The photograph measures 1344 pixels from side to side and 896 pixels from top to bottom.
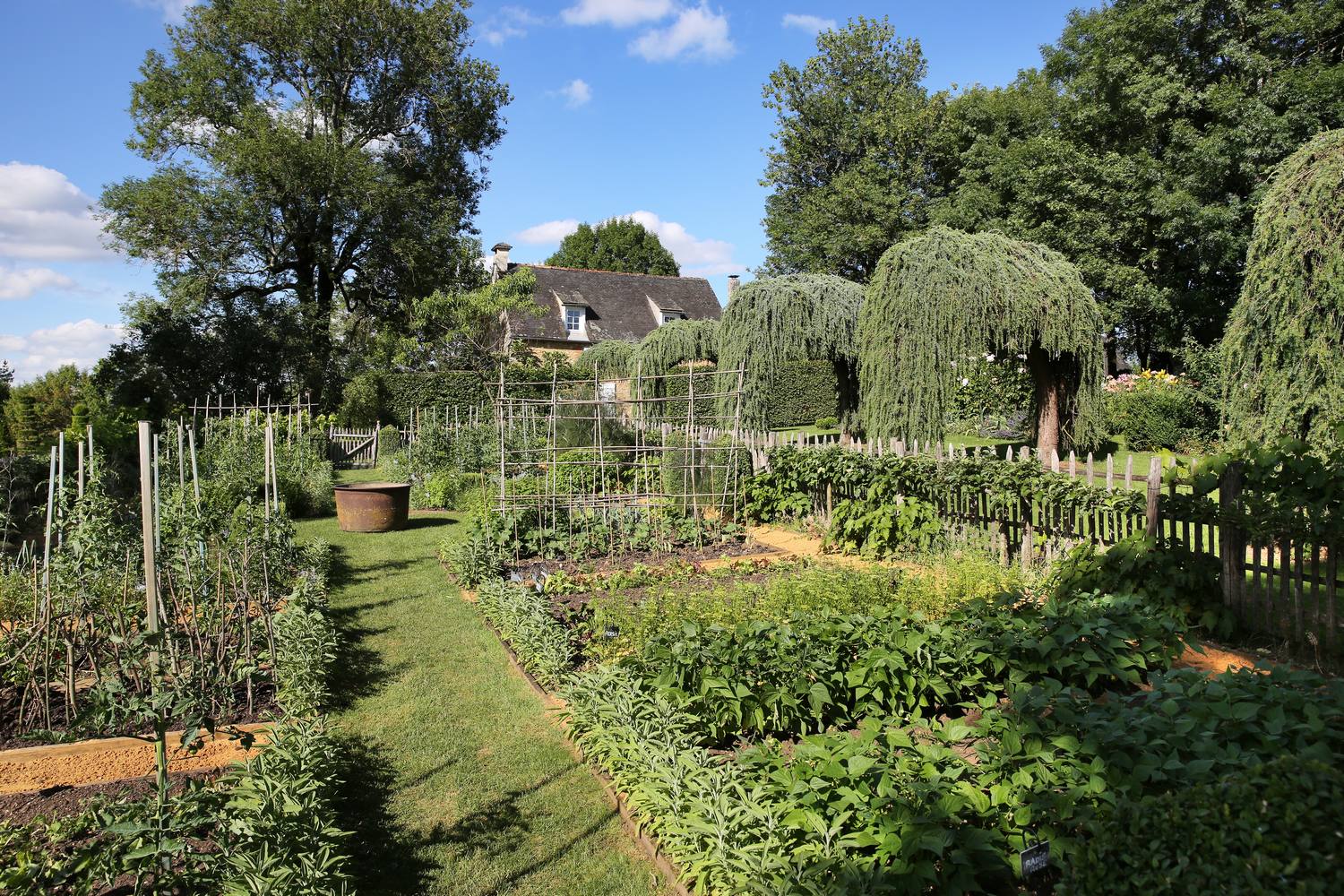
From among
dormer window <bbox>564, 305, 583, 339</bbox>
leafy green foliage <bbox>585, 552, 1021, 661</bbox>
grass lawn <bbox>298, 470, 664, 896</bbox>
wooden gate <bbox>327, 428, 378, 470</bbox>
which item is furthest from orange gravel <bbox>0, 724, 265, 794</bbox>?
dormer window <bbox>564, 305, 583, 339</bbox>

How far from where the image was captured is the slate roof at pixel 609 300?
116 feet

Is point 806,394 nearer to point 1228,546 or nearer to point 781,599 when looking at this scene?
point 1228,546

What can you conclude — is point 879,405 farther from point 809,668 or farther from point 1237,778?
point 1237,778

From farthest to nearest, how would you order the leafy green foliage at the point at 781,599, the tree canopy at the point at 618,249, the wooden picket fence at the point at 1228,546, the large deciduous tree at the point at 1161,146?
the tree canopy at the point at 618,249
the large deciduous tree at the point at 1161,146
the leafy green foliage at the point at 781,599
the wooden picket fence at the point at 1228,546

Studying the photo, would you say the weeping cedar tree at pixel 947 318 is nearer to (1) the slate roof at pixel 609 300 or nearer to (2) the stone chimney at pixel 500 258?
(1) the slate roof at pixel 609 300

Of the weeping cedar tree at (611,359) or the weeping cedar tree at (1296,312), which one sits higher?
the weeping cedar tree at (611,359)

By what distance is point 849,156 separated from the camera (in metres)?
33.7

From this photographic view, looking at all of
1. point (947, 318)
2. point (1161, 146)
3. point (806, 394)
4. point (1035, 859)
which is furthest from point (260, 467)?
point (1161, 146)

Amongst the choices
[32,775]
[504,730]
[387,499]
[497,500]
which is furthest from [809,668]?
[387,499]

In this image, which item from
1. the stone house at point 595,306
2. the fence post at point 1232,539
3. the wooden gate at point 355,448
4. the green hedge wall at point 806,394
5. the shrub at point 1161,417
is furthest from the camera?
the stone house at point 595,306

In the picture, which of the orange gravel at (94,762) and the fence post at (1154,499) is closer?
the orange gravel at (94,762)

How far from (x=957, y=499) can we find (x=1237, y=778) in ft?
21.2

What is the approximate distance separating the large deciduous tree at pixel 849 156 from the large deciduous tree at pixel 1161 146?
3.84 meters

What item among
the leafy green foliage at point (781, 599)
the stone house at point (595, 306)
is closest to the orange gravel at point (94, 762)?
the leafy green foliage at point (781, 599)
